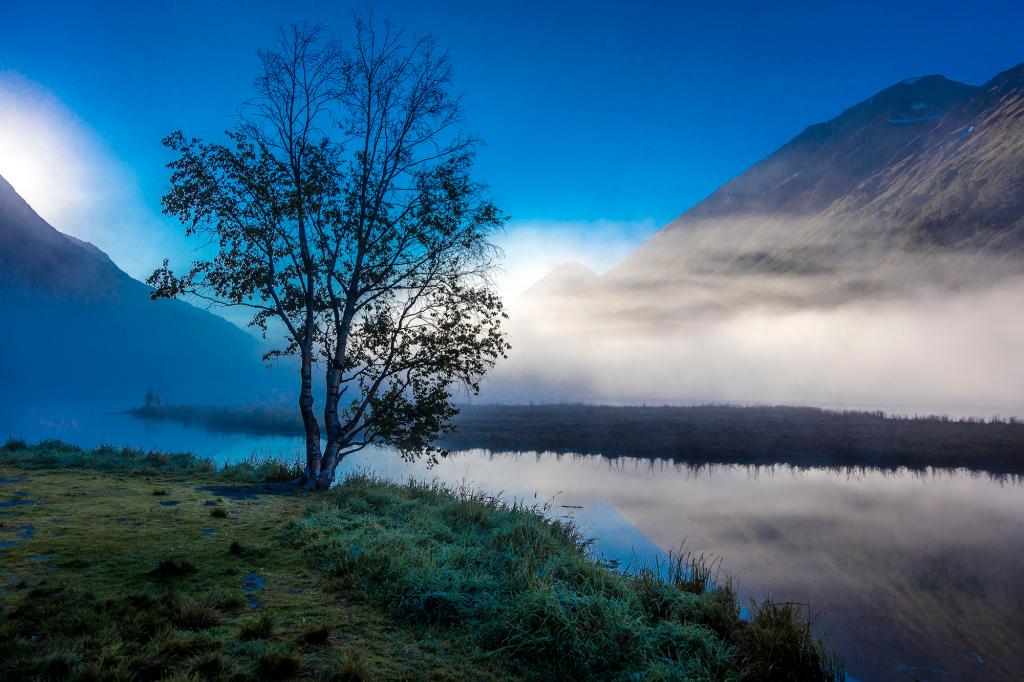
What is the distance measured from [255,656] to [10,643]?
2.31m

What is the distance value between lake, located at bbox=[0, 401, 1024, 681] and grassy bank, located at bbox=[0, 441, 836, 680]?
4.80 metres

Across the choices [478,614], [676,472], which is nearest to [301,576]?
[478,614]

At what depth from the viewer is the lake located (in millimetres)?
11664

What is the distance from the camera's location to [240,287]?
17.1m

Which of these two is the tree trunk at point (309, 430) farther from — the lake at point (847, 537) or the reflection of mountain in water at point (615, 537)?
the lake at point (847, 537)

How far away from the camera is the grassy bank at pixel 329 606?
5.57 metres

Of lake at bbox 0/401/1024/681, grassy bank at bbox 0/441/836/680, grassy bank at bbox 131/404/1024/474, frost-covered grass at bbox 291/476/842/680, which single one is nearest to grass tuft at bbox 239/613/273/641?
grassy bank at bbox 0/441/836/680

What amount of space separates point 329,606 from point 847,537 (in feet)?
67.9

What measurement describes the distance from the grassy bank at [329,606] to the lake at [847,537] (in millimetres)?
4796

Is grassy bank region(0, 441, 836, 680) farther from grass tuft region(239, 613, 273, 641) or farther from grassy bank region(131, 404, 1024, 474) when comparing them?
grassy bank region(131, 404, 1024, 474)

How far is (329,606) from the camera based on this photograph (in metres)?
7.55

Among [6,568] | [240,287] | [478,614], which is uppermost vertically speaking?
[240,287]

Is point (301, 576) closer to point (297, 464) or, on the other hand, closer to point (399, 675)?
point (399, 675)

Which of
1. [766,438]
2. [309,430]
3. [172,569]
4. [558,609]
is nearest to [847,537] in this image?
[558,609]
